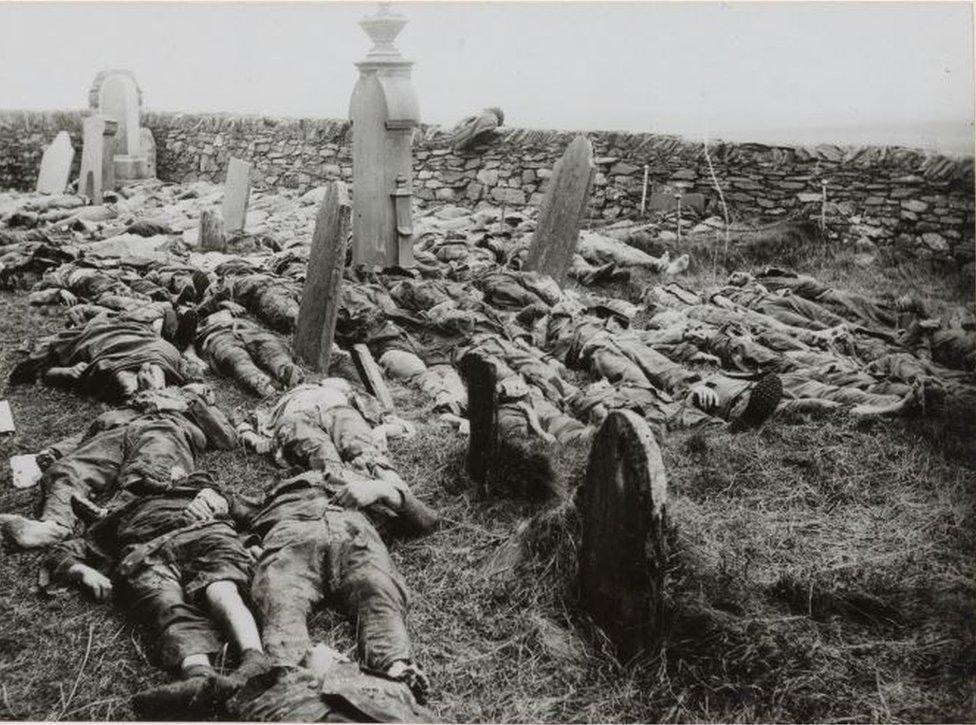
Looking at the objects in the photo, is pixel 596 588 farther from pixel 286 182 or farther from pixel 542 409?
pixel 286 182

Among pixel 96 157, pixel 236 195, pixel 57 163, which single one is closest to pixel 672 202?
pixel 236 195

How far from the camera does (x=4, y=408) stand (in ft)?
18.1

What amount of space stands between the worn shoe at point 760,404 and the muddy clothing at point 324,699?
3.18m

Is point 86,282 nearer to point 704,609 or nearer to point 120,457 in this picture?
point 120,457

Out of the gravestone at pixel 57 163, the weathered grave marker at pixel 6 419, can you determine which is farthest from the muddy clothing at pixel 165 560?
the gravestone at pixel 57 163

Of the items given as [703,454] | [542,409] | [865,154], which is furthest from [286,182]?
[703,454]

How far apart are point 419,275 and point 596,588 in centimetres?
632

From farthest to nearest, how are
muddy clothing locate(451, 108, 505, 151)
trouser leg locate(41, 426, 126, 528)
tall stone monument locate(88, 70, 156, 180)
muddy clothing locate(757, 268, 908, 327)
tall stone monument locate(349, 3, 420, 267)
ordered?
tall stone monument locate(88, 70, 156, 180)
muddy clothing locate(451, 108, 505, 151)
tall stone monument locate(349, 3, 420, 267)
muddy clothing locate(757, 268, 908, 327)
trouser leg locate(41, 426, 126, 528)

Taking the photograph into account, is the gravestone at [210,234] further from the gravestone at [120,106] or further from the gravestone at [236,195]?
the gravestone at [120,106]

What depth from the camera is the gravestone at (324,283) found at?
676 centimetres

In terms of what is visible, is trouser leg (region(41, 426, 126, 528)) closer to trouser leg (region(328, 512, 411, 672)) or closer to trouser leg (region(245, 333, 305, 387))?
trouser leg (region(328, 512, 411, 672))

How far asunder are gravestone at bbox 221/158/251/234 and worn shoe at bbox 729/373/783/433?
839 cm

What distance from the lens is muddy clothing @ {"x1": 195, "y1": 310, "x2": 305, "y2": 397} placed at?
251 inches

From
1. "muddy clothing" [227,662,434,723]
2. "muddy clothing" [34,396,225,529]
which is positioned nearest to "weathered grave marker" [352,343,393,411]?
"muddy clothing" [34,396,225,529]
